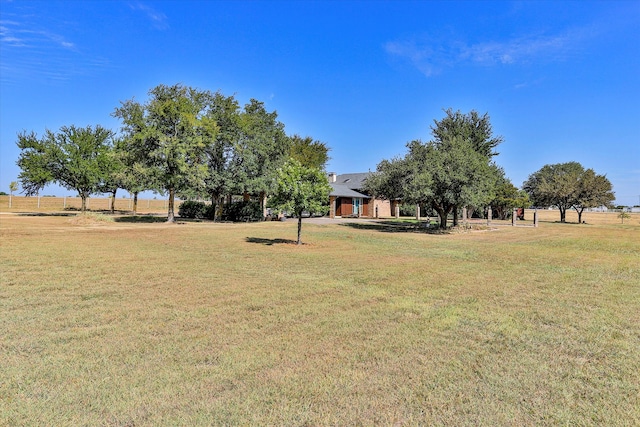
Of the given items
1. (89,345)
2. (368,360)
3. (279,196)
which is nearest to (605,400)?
(368,360)

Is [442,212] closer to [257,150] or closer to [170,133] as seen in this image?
[257,150]

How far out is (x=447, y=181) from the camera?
18984mm

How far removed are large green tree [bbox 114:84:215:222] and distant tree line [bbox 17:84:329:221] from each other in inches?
2.4

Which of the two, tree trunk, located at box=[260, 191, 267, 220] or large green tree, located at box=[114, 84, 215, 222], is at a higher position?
large green tree, located at box=[114, 84, 215, 222]

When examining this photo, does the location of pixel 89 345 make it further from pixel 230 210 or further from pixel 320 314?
pixel 230 210

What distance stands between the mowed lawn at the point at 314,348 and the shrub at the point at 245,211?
22257 mm

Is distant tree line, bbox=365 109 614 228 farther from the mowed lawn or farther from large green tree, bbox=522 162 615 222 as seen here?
large green tree, bbox=522 162 615 222

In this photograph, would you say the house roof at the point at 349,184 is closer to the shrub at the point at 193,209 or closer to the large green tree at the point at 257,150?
the large green tree at the point at 257,150

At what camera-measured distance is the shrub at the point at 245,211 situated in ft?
99.9

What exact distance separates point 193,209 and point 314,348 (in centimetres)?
3294

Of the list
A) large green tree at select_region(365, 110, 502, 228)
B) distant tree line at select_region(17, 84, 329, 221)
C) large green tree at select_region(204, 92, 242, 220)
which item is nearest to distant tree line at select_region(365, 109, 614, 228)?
large green tree at select_region(365, 110, 502, 228)

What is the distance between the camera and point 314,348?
386 centimetres

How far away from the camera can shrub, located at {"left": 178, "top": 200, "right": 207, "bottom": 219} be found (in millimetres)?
33938

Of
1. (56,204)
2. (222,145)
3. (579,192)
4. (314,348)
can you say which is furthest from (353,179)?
(314,348)
